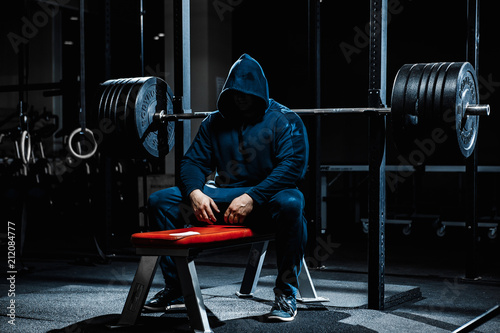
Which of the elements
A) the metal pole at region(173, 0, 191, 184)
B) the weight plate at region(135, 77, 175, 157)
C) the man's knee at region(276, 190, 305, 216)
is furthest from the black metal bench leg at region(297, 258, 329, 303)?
the weight plate at region(135, 77, 175, 157)

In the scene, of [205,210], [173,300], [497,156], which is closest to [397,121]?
[205,210]

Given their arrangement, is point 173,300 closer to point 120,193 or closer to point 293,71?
point 120,193

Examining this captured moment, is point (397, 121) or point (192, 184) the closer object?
point (397, 121)

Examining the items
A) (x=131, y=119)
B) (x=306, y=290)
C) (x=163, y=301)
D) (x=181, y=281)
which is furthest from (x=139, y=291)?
(x=131, y=119)

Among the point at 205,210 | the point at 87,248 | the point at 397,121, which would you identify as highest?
the point at 397,121

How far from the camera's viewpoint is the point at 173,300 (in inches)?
112

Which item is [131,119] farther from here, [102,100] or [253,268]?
[253,268]

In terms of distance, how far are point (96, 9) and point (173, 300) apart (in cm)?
646

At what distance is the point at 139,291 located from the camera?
8.20 feet

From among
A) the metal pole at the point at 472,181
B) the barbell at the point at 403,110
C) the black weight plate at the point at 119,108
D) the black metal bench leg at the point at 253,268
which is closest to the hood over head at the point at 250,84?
the barbell at the point at 403,110

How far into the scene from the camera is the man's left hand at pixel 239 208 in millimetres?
2650

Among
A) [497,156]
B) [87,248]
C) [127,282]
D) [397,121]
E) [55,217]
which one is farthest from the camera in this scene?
[55,217]

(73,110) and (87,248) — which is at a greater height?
(73,110)

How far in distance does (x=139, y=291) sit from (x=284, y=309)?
60cm
